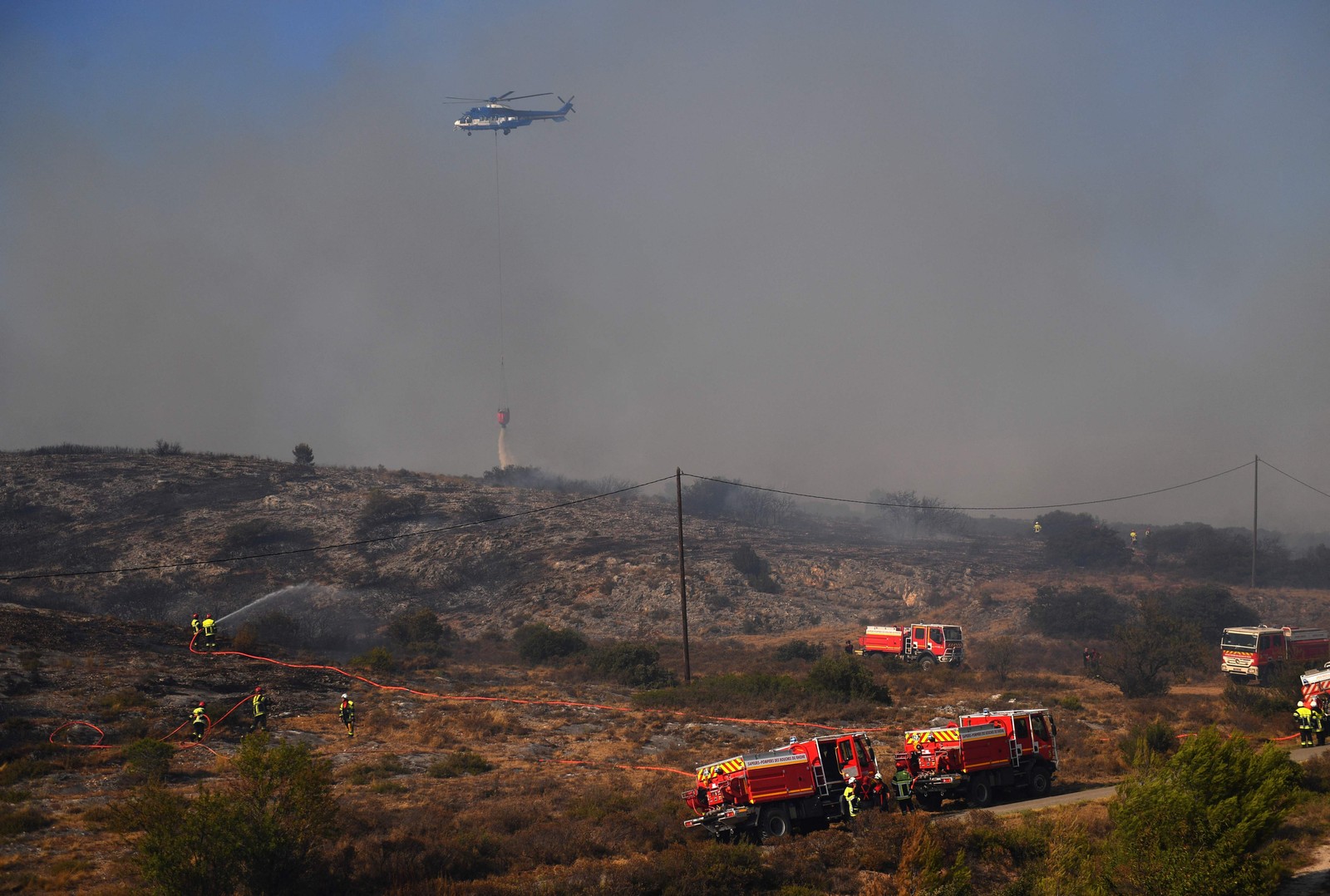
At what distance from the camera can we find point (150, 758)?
2369cm

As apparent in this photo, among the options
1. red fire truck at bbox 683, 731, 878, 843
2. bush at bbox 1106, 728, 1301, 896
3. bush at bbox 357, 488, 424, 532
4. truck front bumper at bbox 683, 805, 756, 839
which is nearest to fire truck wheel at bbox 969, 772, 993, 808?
red fire truck at bbox 683, 731, 878, 843

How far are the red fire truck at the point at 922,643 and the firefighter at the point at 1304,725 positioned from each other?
931 inches

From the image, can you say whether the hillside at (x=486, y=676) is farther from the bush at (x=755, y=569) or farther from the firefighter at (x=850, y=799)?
the bush at (x=755, y=569)

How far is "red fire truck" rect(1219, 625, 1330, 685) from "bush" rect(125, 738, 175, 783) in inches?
1777

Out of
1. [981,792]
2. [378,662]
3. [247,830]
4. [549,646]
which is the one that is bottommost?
[549,646]

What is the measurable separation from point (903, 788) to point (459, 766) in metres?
13.0

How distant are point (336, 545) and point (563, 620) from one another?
20.8 meters

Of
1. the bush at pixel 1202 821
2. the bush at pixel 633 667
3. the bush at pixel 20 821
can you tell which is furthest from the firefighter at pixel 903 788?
the bush at pixel 633 667

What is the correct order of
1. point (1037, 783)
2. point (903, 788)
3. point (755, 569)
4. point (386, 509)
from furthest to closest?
point (755, 569) → point (386, 509) → point (1037, 783) → point (903, 788)

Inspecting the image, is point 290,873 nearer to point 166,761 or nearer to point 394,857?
point 394,857

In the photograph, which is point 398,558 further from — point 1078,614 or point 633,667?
point 1078,614

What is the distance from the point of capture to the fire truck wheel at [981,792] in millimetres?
21453


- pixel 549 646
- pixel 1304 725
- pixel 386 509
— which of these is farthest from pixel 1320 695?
pixel 386 509

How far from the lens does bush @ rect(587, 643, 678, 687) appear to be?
44.7 metres
